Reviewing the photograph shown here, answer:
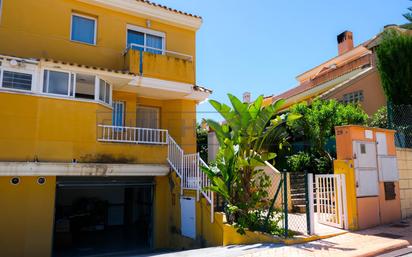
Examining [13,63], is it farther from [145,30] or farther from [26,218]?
[145,30]

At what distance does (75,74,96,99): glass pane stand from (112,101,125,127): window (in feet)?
7.45

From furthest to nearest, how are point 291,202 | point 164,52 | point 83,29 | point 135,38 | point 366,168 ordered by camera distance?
point 164,52 → point 135,38 → point 83,29 → point 291,202 → point 366,168

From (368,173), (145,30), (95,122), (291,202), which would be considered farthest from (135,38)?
(368,173)

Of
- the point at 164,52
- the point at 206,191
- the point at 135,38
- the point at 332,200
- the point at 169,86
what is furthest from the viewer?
the point at 164,52

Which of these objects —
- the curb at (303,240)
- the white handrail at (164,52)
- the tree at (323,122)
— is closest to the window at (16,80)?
the white handrail at (164,52)

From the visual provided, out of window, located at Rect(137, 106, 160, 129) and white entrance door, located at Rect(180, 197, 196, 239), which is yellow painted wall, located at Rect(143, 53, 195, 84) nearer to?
window, located at Rect(137, 106, 160, 129)

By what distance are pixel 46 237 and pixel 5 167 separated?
2926 mm

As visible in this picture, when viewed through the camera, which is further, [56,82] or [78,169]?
[56,82]

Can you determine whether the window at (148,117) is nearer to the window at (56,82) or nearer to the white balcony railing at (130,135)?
the white balcony railing at (130,135)

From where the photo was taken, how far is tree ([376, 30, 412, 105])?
1527cm

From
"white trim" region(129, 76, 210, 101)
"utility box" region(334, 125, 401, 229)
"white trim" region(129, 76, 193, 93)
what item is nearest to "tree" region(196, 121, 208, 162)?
"white trim" region(129, 76, 210, 101)

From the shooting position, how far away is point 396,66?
15648 mm

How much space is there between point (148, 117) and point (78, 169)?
17.3ft

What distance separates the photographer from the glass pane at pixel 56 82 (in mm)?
11822
